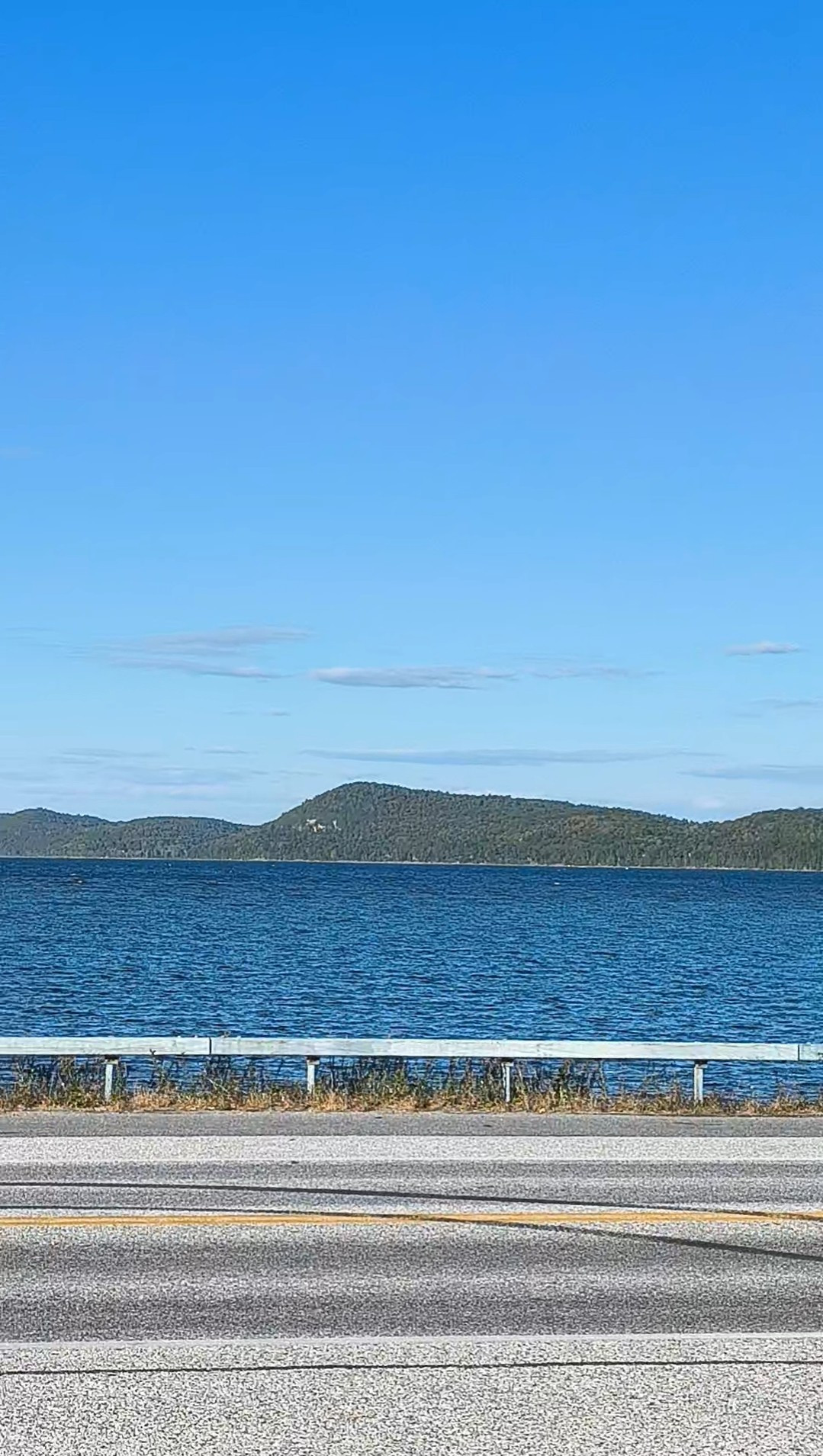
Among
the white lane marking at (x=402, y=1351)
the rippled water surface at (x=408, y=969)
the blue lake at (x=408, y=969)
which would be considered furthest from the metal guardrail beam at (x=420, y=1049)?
the rippled water surface at (x=408, y=969)

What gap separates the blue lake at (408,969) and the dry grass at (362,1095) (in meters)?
18.8

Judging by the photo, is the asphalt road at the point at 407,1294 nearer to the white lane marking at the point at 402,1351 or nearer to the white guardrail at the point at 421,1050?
the white lane marking at the point at 402,1351

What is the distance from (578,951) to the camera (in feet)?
242

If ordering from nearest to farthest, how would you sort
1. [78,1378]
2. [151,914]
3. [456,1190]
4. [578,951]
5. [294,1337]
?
[78,1378] < [294,1337] < [456,1190] < [578,951] < [151,914]

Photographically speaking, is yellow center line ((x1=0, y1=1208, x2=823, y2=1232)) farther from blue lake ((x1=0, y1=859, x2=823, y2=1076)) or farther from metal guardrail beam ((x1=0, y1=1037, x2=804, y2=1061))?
blue lake ((x1=0, y1=859, x2=823, y2=1076))

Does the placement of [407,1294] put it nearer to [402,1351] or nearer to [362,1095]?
[402,1351]

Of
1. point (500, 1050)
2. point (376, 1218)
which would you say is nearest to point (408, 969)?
point (500, 1050)

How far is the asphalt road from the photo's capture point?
7.42 m

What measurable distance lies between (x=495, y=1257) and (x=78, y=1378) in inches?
130

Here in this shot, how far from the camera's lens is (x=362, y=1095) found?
18.4m

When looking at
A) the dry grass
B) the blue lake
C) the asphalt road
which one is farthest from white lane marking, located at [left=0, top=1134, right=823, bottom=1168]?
the blue lake

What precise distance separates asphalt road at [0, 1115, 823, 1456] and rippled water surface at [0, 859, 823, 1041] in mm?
24732

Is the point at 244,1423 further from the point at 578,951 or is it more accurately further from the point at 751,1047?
the point at 578,951

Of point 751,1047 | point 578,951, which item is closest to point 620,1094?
point 751,1047
